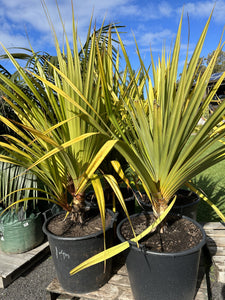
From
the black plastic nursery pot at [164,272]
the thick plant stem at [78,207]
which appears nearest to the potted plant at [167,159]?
the black plastic nursery pot at [164,272]

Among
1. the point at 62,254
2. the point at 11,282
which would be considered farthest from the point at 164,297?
the point at 11,282

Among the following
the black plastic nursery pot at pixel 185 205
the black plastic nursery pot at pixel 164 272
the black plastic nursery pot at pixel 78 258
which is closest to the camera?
the black plastic nursery pot at pixel 164 272

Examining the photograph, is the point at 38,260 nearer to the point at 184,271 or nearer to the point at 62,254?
the point at 62,254

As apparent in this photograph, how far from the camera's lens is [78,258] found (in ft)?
4.33

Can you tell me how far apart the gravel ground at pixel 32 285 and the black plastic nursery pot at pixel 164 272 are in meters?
0.77

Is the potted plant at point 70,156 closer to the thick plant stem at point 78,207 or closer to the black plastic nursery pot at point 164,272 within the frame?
the thick plant stem at point 78,207

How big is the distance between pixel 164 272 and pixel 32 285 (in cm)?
108

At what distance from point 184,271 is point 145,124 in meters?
0.79

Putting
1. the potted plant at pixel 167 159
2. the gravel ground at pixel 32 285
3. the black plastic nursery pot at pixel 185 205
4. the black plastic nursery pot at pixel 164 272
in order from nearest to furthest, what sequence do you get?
1. the potted plant at pixel 167 159
2. the black plastic nursery pot at pixel 164 272
3. the gravel ground at pixel 32 285
4. the black plastic nursery pot at pixel 185 205

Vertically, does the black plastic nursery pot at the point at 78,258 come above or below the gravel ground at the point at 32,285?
above

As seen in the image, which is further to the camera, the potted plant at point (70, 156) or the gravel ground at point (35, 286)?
the gravel ground at point (35, 286)

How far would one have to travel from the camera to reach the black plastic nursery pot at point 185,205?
69.2 inches

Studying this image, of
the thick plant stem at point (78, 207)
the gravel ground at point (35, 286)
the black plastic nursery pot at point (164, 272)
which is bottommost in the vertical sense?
the gravel ground at point (35, 286)

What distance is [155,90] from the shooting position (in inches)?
56.1
